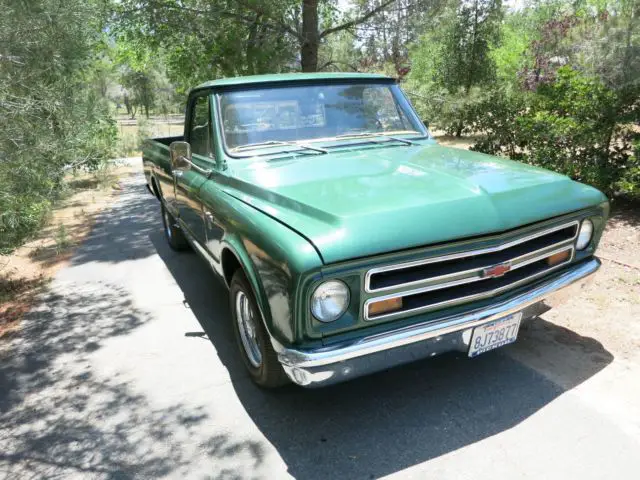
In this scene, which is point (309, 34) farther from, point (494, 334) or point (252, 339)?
point (494, 334)

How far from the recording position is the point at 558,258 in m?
2.96

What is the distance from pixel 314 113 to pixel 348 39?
322 inches

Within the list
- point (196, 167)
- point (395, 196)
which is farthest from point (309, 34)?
point (395, 196)

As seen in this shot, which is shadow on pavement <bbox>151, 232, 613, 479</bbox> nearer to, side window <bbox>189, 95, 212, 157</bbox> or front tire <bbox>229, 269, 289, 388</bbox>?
front tire <bbox>229, 269, 289, 388</bbox>

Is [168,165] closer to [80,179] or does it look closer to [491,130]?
[491,130]

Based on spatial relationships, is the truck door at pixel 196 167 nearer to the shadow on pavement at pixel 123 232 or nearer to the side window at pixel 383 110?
the side window at pixel 383 110

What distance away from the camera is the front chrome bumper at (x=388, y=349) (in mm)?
2299

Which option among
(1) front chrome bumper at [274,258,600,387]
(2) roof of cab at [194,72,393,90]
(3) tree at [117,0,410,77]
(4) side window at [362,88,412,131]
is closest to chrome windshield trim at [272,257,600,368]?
(1) front chrome bumper at [274,258,600,387]

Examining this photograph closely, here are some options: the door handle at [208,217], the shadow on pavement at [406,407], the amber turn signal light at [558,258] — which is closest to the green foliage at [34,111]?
the door handle at [208,217]

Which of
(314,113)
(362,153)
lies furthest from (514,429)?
(314,113)

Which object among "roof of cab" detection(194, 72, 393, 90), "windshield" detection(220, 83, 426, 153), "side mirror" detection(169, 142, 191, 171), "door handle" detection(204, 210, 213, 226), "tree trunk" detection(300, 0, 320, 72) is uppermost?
"tree trunk" detection(300, 0, 320, 72)

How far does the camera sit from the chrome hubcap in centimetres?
317

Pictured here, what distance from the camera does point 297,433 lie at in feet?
9.16

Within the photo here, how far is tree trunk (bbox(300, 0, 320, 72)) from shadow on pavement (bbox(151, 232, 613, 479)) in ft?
23.9
